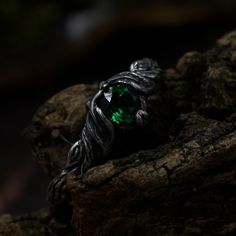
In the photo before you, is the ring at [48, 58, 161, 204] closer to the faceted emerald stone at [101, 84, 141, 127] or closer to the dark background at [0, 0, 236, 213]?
the faceted emerald stone at [101, 84, 141, 127]

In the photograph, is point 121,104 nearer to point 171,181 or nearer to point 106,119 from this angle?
point 106,119

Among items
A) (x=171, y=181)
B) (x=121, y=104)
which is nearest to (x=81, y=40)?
(x=121, y=104)

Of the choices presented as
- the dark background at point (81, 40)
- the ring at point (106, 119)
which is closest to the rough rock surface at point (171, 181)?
the ring at point (106, 119)

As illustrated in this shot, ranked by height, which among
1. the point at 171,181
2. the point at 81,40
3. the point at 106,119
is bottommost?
the point at 171,181

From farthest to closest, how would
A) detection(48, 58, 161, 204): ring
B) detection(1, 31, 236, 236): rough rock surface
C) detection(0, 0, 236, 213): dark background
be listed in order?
detection(0, 0, 236, 213): dark background, detection(48, 58, 161, 204): ring, detection(1, 31, 236, 236): rough rock surface

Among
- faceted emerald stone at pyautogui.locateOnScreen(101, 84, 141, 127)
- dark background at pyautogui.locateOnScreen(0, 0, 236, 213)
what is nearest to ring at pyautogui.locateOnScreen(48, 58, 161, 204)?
faceted emerald stone at pyautogui.locateOnScreen(101, 84, 141, 127)

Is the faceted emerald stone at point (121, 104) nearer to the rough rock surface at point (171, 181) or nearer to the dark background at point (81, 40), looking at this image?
the rough rock surface at point (171, 181)

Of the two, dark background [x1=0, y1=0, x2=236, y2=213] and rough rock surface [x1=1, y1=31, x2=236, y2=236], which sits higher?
dark background [x1=0, y1=0, x2=236, y2=213]
